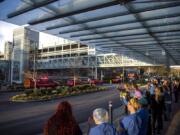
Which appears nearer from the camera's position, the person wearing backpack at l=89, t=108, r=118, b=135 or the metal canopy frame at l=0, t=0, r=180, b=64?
the person wearing backpack at l=89, t=108, r=118, b=135

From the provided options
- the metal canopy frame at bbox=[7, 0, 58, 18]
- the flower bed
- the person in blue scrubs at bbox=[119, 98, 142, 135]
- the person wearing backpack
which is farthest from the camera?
the flower bed

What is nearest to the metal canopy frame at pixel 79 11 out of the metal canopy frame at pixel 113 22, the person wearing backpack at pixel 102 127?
the metal canopy frame at pixel 113 22

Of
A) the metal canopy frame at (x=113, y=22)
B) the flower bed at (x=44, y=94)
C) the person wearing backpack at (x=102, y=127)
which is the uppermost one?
the metal canopy frame at (x=113, y=22)

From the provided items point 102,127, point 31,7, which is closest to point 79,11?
point 31,7

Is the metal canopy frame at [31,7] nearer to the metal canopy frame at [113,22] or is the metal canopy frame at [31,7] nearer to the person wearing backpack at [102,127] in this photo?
the metal canopy frame at [113,22]

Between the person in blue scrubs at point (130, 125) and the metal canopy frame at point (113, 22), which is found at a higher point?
the metal canopy frame at point (113, 22)

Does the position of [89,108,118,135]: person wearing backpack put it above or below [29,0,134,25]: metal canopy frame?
below

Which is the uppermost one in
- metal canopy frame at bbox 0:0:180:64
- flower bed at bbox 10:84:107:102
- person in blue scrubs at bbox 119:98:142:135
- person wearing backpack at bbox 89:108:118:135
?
metal canopy frame at bbox 0:0:180:64

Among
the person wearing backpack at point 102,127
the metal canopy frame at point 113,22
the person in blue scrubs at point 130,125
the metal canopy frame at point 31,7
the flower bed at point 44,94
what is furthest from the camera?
the flower bed at point 44,94

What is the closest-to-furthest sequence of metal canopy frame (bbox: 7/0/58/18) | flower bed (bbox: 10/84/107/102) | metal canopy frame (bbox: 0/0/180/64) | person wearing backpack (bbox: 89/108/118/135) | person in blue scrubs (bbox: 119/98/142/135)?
person wearing backpack (bbox: 89/108/118/135) < person in blue scrubs (bbox: 119/98/142/135) < metal canopy frame (bbox: 7/0/58/18) < metal canopy frame (bbox: 0/0/180/64) < flower bed (bbox: 10/84/107/102)

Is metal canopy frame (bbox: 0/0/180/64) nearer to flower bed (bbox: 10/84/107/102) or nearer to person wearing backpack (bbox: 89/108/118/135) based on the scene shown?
person wearing backpack (bbox: 89/108/118/135)

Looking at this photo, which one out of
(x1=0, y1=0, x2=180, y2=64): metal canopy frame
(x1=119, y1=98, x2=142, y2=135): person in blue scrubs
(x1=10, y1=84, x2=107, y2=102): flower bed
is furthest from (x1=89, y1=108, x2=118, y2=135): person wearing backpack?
(x1=10, y1=84, x2=107, y2=102): flower bed

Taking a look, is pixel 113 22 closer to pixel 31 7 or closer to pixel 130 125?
pixel 31 7

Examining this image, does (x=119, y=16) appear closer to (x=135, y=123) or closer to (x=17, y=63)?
(x=135, y=123)
